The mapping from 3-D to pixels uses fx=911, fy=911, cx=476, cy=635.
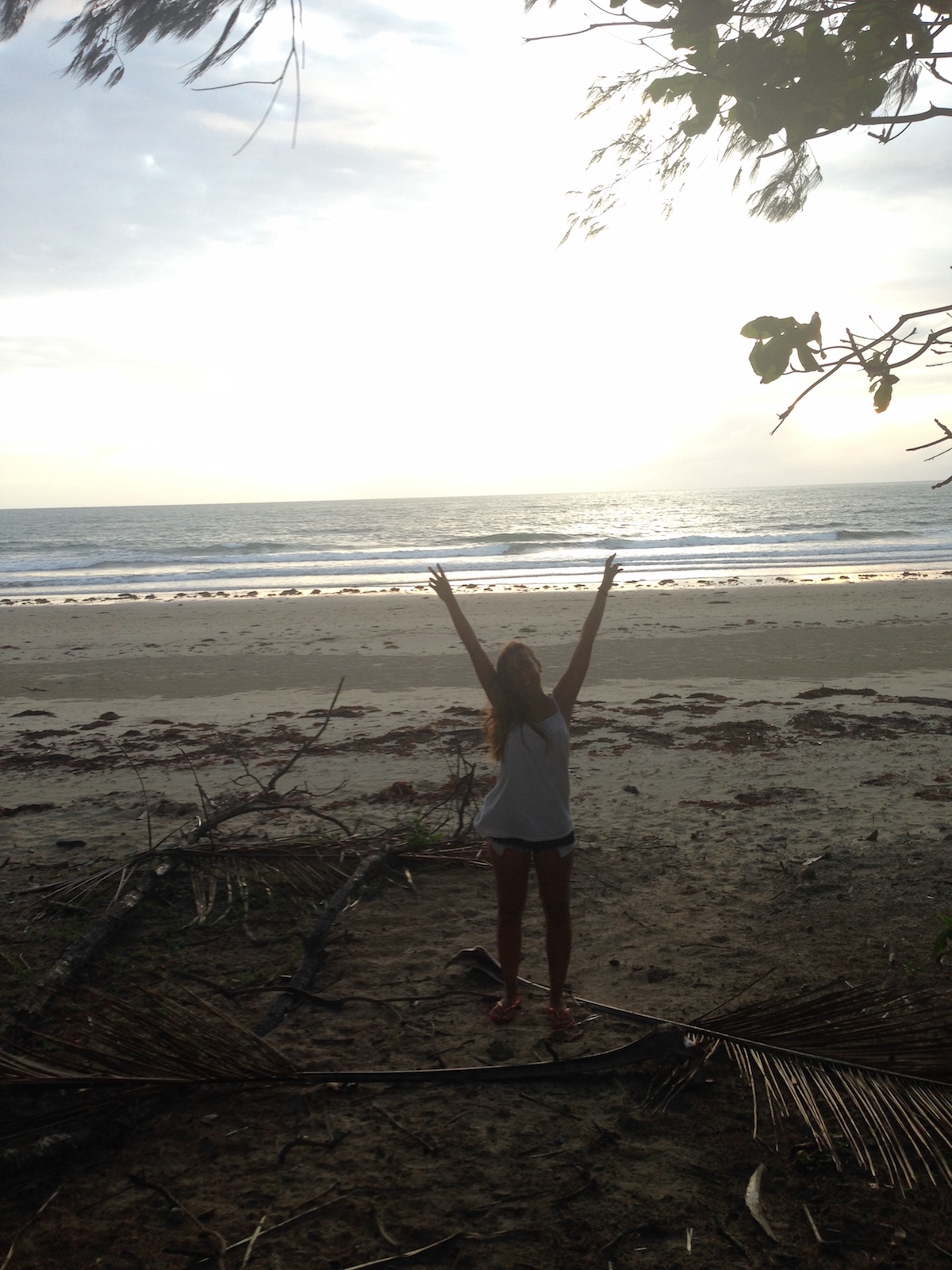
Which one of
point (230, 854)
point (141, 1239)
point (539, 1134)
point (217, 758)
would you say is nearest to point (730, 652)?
point (217, 758)

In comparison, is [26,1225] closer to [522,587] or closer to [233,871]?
[233,871]

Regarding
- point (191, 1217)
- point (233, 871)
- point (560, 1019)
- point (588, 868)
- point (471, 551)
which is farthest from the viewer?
point (471, 551)

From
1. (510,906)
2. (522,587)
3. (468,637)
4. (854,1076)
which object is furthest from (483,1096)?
(522,587)

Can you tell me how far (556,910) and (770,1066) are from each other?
81cm

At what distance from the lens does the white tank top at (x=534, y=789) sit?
3.04 m

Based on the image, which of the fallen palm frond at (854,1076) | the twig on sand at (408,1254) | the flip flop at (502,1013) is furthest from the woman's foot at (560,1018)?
the twig on sand at (408,1254)

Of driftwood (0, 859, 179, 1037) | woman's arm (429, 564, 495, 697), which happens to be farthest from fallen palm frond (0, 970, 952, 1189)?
woman's arm (429, 564, 495, 697)

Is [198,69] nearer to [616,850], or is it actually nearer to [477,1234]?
[477,1234]

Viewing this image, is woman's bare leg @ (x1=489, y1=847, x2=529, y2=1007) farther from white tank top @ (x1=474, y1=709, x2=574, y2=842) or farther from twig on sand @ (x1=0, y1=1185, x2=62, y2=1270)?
twig on sand @ (x1=0, y1=1185, x2=62, y2=1270)

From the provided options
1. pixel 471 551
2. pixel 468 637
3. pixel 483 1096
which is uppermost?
pixel 471 551

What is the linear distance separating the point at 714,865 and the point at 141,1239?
310cm

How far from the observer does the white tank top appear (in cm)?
304

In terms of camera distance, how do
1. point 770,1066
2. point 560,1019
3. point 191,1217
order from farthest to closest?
point 560,1019, point 770,1066, point 191,1217

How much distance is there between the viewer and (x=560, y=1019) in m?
3.03
